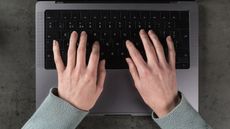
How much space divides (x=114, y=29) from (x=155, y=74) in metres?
0.15

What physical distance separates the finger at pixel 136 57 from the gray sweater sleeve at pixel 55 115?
173mm

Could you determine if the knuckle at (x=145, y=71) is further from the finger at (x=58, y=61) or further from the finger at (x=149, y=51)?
the finger at (x=58, y=61)

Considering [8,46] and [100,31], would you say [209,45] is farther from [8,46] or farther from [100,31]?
[8,46]

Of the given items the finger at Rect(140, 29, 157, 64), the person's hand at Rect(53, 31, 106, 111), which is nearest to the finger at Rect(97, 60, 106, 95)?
the person's hand at Rect(53, 31, 106, 111)

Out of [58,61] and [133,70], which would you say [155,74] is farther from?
[58,61]

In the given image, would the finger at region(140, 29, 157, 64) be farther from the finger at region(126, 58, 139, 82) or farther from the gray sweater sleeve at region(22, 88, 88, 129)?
the gray sweater sleeve at region(22, 88, 88, 129)

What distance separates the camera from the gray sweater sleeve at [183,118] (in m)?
0.92

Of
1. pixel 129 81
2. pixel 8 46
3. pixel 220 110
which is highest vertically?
pixel 8 46

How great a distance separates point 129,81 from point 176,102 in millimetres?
133

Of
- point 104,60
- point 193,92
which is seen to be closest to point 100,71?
point 104,60

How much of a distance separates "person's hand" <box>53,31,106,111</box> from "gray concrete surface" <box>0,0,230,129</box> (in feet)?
0.34

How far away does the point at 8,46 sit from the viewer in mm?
1042

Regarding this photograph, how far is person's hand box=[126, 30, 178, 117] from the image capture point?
0.97m

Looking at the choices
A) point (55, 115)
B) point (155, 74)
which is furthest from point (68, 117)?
point (155, 74)
